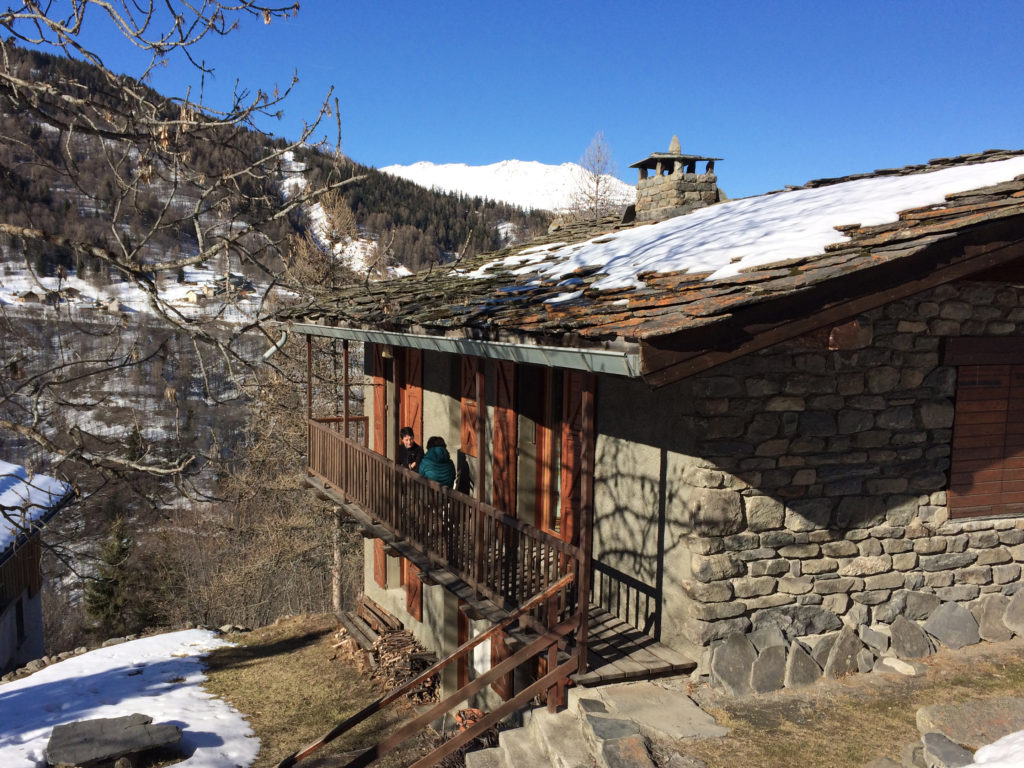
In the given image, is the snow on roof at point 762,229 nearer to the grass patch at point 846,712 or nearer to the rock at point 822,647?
the rock at point 822,647

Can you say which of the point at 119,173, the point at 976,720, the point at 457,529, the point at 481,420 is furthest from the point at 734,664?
the point at 119,173

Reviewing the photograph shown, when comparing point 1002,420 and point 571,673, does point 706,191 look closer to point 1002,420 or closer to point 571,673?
point 1002,420

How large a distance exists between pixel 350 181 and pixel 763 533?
3.97m

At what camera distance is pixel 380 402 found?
12.3 metres

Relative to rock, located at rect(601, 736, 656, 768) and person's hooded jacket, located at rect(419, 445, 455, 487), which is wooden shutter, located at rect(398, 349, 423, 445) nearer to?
person's hooded jacket, located at rect(419, 445, 455, 487)

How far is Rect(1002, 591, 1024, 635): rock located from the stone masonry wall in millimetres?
156

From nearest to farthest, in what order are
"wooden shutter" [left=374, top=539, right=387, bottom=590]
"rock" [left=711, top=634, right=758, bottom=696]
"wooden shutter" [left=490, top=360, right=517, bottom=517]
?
"rock" [left=711, top=634, right=758, bottom=696], "wooden shutter" [left=490, top=360, right=517, bottom=517], "wooden shutter" [left=374, top=539, right=387, bottom=590]

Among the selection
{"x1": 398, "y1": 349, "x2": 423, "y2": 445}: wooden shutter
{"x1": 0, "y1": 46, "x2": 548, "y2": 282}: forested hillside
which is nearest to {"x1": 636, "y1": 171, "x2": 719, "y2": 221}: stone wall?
{"x1": 398, "y1": 349, "x2": 423, "y2": 445}: wooden shutter

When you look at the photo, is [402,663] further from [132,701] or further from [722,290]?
[722,290]

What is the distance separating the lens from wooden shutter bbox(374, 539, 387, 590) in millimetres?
12913

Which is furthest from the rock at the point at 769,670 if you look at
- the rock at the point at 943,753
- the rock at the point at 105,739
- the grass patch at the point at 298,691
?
the rock at the point at 105,739

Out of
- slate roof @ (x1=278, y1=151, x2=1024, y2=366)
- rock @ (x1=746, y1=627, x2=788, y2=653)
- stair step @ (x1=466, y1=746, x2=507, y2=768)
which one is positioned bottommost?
stair step @ (x1=466, y1=746, x2=507, y2=768)

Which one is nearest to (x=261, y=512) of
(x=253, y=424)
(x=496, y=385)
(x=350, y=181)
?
(x=253, y=424)

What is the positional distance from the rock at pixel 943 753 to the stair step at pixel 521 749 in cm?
238
